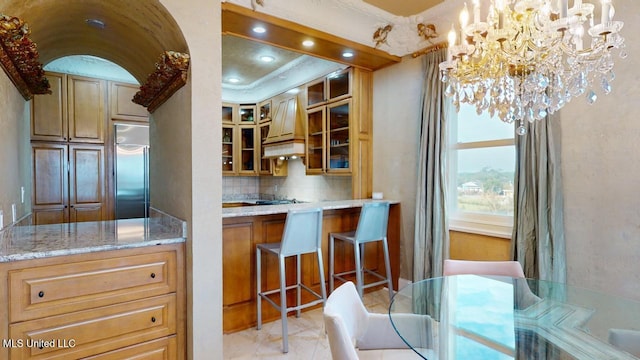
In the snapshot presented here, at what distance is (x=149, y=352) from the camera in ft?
6.27

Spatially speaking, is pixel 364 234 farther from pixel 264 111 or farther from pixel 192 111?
pixel 264 111

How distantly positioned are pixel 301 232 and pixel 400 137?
5.70 feet

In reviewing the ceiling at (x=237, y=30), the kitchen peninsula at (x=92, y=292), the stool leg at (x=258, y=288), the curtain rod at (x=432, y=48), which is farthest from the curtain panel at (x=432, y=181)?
the kitchen peninsula at (x=92, y=292)

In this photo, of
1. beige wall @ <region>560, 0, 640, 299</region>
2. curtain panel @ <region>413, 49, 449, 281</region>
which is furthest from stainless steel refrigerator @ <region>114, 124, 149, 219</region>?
beige wall @ <region>560, 0, 640, 299</region>

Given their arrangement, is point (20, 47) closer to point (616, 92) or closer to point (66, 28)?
point (66, 28)

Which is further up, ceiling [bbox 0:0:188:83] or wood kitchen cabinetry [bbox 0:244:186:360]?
ceiling [bbox 0:0:188:83]

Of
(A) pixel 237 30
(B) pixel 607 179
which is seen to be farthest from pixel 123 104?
(B) pixel 607 179

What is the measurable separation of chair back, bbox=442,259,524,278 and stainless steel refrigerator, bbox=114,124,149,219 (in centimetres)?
384

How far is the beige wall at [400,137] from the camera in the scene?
3.59m

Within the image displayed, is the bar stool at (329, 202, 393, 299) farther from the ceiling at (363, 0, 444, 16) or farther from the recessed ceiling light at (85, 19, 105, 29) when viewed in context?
the recessed ceiling light at (85, 19, 105, 29)

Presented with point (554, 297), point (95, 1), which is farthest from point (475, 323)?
point (95, 1)

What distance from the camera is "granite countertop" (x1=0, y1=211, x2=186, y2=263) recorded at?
5.33ft

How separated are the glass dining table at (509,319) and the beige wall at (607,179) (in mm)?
491

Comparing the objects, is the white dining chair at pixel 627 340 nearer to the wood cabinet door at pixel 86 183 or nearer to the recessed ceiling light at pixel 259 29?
the recessed ceiling light at pixel 259 29
